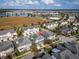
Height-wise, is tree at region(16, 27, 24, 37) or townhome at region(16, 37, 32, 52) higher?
tree at region(16, 27, 24, 37)

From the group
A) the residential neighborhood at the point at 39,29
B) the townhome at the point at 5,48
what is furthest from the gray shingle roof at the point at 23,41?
the townhome at the point at 5,48

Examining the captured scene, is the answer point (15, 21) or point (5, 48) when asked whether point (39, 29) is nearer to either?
point (15, 21)

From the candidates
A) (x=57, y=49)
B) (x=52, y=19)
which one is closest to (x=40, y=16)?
(x=52, y=19)

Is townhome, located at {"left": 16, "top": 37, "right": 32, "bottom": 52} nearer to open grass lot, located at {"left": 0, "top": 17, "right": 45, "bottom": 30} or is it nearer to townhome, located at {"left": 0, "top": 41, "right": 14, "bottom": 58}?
townhome, located at {"left": 0, "top": 41, "right": 14, "bottom": 58}

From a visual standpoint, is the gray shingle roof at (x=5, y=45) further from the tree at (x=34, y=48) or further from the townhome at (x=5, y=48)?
the tree at (x=34, y=48)

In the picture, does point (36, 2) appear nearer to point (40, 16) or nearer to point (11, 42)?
point (40, 16)

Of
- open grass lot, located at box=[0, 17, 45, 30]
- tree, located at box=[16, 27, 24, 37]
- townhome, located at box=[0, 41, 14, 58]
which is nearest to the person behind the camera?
townhome, located at box=[0, 41, 14, 58]

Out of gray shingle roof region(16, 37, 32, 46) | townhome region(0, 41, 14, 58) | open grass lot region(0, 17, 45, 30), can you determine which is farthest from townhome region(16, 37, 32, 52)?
open grass lot region(0, 17, 45, 30)

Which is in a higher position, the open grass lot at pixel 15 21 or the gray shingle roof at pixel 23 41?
the open grass lot at pixel 15 21
